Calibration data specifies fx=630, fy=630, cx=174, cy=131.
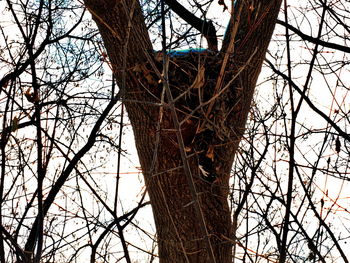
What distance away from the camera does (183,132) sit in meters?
4.31

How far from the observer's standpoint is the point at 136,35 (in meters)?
4.41

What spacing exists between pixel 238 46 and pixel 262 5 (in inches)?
15.2

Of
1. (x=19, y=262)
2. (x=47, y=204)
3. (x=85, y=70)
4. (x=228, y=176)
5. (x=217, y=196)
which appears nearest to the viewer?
(x=19, y=262)

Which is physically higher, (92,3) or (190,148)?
(92,3)

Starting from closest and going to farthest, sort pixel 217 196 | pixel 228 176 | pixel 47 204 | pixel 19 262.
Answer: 1. pixel 19 262
2. pixel 217 196
3. pixel 228 176
4. pixel 47 204

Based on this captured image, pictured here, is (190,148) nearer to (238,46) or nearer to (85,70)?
(238,46)

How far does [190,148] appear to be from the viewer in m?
4.36

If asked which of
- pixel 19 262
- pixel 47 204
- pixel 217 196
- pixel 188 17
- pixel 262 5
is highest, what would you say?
pixel 188 17

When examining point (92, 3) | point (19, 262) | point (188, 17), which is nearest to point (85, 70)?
point (188, 17)

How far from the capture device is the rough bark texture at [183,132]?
430 cm

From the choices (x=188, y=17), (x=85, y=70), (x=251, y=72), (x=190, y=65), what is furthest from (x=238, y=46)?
(x=85, y=70)

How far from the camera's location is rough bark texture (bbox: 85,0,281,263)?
169 inches

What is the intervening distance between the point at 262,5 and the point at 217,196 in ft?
4.99

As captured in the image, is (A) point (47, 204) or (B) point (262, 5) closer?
(B) point (262, 5)
